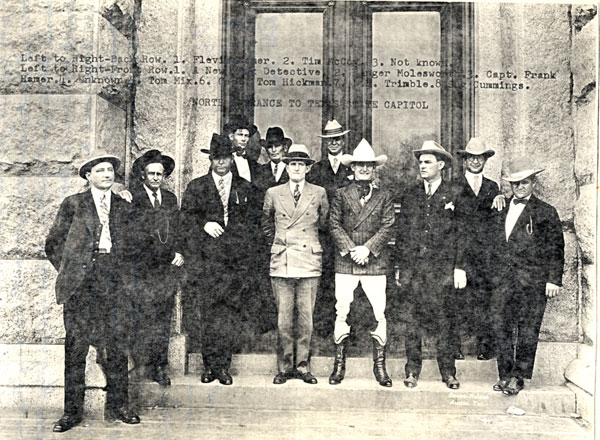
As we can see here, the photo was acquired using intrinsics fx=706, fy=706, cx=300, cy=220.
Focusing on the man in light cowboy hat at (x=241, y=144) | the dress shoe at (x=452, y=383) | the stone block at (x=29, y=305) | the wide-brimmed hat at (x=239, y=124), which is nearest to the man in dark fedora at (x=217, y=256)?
the man in light cowboy hat at (x=241, y=144)

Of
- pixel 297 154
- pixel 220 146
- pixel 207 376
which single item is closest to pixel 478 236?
pixel 297 154

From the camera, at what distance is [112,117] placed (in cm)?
432

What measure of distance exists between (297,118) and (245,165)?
17.8 inches

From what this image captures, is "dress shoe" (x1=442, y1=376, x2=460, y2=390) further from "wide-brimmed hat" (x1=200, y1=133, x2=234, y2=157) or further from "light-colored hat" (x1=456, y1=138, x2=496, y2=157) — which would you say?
"wide-brimmed hat" (x1=200, y1=133, x2=234, y2=157)

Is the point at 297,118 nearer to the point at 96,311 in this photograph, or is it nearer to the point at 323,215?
the point at 323,215

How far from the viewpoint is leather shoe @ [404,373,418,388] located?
166 inches

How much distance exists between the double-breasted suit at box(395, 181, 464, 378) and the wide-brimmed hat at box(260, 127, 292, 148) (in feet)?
2.83

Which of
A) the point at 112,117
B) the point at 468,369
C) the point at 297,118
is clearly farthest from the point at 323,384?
the point at 112,117

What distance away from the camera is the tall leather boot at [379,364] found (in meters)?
4.23

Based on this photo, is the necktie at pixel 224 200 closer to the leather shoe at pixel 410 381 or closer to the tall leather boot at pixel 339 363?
the tall leather boot at pixel 339 363

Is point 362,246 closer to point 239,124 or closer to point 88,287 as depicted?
point 239,124

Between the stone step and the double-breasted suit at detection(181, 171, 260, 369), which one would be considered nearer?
the stone step

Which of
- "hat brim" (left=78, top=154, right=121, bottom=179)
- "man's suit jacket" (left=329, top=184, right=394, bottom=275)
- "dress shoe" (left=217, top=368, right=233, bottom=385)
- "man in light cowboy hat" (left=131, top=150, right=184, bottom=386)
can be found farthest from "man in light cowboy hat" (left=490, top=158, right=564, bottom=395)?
"hat brim" (left=78, top=154, right=121, bottom=179)

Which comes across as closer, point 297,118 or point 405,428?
point 405,428
